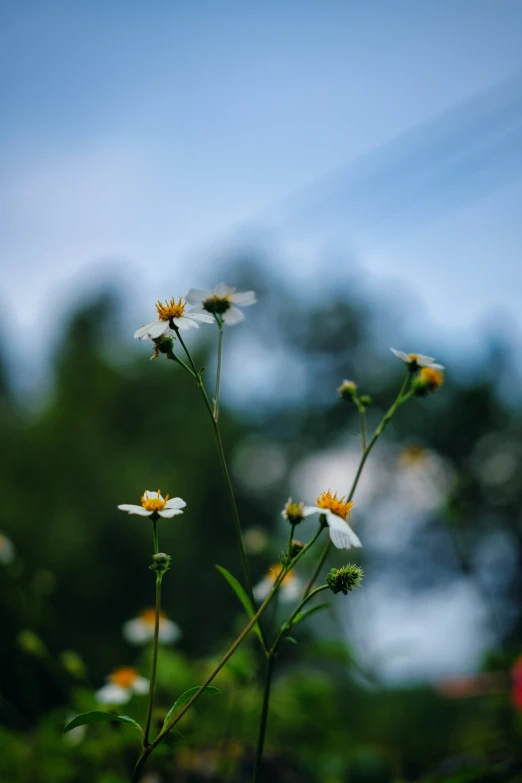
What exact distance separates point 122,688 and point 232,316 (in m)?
1.08

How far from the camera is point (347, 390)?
1.30m

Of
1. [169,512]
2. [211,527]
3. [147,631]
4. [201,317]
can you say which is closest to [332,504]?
[169,512]

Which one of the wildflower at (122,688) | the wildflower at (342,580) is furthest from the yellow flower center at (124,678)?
the wildflower at (342,580)

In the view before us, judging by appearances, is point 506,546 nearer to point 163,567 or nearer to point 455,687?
point 455,687

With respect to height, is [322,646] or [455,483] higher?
[455,483]

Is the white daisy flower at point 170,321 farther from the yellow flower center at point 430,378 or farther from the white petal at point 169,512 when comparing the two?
the yellow flower center at point 430,378

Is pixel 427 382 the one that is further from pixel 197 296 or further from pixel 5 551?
pixel 5 551

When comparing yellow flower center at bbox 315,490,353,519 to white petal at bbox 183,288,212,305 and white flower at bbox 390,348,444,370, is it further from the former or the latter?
white petal at bbox 183,288,212,305

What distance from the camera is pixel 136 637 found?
2.27 meters

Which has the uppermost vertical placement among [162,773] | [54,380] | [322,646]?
[322,646]

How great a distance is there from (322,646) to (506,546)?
11.0m

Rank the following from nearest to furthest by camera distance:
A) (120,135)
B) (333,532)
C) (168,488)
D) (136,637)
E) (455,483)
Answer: (333,532)
(136,637)
(455,483)
(120,135)
(168,488)

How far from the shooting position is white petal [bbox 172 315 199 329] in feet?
3.59

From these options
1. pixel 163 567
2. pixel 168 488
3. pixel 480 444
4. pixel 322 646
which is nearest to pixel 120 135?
pixel 322 646
